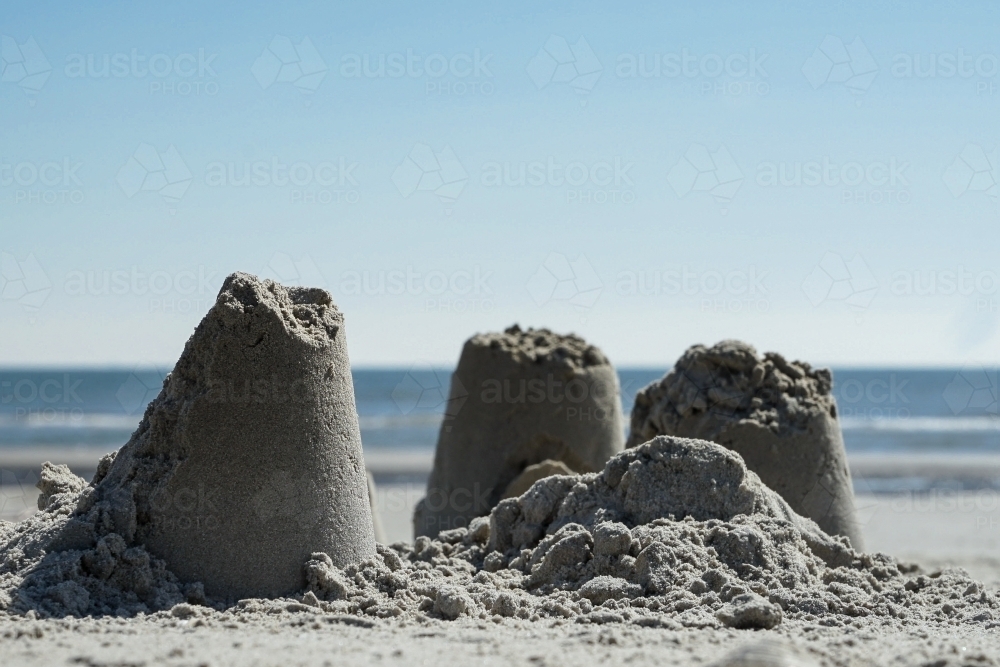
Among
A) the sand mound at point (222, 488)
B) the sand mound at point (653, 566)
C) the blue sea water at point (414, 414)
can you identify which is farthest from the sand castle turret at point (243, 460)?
the blue sea water at point (414, 414)

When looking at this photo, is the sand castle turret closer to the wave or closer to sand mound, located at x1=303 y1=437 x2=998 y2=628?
sand mound, located at x1=303 y1=437 x2=998 y2=628

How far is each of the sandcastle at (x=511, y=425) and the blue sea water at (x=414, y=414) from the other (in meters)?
9.09

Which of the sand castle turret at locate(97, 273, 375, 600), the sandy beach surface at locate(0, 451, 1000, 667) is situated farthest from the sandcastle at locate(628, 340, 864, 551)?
the sand castle turret at locate(97, 273, 375, 600)

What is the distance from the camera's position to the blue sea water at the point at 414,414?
26188mm

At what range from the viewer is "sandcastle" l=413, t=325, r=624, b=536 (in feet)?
21.0

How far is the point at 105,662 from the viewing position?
257 cm

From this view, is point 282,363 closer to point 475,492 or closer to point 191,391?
point 191,391

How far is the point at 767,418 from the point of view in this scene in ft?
17.8

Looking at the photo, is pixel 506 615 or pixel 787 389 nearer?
pixel 506 615

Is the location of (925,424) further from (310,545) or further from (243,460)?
(243,460)

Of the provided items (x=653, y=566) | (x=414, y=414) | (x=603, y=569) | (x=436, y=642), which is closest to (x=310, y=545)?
(x=436, y=642)

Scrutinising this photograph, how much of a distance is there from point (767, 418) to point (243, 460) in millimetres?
3090

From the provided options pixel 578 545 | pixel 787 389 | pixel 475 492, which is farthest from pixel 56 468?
pixel 787 389

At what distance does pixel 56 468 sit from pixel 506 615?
2.18 m
